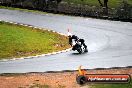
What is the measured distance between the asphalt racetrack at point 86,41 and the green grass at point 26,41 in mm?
1855

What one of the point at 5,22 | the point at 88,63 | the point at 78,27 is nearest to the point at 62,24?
the point at 78,27

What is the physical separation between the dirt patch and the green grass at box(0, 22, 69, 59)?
5.38 m

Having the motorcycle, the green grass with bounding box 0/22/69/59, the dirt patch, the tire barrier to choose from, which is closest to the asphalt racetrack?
the motorcycle

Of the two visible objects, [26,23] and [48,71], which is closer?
[48,71]

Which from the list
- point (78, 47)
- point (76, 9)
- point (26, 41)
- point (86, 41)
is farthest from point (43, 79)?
point (76, 9)

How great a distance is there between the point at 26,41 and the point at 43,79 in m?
10.1

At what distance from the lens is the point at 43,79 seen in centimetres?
2242

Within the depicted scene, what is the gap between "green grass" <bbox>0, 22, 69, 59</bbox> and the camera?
96.6 ft

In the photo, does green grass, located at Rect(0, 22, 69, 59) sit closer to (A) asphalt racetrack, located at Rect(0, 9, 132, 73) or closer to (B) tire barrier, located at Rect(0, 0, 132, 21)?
(A) asphalt racetrack, located at Rect(0, 9, 132, 73)

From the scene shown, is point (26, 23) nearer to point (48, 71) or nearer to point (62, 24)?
point (62, 24)

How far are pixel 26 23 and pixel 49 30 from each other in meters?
3.72

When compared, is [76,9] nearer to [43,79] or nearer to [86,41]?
[86,41]

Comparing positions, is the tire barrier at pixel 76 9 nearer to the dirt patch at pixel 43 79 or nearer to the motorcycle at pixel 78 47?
the motorcycle at pixel 78 47

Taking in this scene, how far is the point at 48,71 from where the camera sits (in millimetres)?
23875
